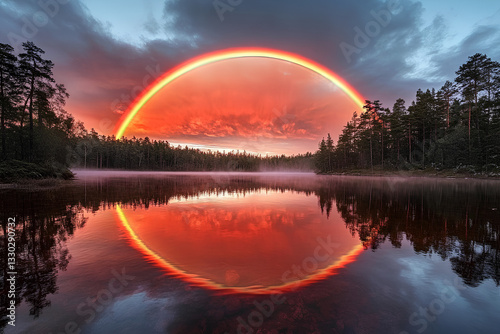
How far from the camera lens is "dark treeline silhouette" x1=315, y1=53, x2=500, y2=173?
5303 centimetres

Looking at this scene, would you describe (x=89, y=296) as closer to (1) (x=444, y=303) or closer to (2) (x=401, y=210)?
Answer: (1) (x=444, y=303)

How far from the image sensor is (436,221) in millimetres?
12984

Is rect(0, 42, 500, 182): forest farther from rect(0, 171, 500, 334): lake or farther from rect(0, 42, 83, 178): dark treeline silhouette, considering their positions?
rect(0, 171, 500, 334): lake

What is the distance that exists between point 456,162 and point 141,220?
75451 mm

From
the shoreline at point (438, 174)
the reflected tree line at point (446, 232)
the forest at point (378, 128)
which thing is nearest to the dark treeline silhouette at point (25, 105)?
the forest at point (378, 128)

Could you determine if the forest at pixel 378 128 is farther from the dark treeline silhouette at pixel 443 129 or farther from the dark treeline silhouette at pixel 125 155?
the dark treeline silhouette at pixel 125 155

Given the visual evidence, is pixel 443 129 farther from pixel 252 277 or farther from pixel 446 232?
pixel 252 277

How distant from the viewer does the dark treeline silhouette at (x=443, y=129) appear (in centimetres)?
5303

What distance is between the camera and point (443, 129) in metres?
68.6

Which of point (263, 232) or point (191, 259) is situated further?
point (263, 232)

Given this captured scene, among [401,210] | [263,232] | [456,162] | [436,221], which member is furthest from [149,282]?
[456,162]

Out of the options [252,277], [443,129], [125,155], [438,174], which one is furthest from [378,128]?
[125,155]

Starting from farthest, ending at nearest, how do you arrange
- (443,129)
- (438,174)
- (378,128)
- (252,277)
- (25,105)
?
(378,128) < (443,129) < (438,174) < (25,105) < (252,277)

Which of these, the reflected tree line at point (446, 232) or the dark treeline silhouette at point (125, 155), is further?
the dark treeline silhouette at point (125, 155)
